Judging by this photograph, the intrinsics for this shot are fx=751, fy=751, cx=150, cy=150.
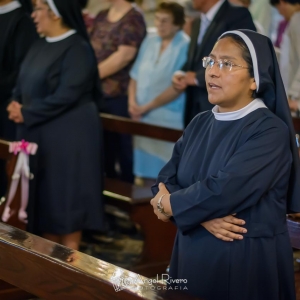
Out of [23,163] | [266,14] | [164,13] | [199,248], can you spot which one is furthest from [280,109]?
[266,14]

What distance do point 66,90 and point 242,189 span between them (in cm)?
228

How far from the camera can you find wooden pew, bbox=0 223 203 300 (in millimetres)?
2424

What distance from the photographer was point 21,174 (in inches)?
180

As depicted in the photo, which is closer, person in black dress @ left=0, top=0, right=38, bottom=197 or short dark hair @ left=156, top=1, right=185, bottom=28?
person in black dress @ left=0, top=0, right=38, bottom=197

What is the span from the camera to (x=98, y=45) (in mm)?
6539

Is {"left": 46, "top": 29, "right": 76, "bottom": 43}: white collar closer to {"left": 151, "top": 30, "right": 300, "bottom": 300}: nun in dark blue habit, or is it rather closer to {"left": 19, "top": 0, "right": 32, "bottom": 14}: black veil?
{"left": 19, "top": 0, "right": 32, "bottom": 14}: black veil

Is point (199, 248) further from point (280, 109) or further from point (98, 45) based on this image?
point (98, 45)

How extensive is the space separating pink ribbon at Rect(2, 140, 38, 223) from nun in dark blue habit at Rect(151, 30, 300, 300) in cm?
173

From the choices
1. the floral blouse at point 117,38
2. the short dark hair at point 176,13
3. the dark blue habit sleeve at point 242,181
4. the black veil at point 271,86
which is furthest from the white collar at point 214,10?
the dark blue habit sleeve at point 242,181

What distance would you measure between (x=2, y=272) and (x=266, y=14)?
480 cm

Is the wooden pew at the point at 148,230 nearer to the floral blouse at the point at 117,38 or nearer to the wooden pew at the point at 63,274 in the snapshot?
the floral blouse at the point at 117,38

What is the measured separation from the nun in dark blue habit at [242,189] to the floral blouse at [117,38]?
345 centimetres

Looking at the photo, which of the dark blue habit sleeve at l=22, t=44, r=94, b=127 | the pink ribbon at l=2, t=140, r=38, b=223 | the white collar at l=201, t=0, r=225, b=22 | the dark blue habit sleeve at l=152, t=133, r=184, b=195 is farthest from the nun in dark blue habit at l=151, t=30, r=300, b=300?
the white collar at l=201, t=0, r=225, b=22

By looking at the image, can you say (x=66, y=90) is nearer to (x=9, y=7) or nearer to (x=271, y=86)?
(x=9, y=7)
